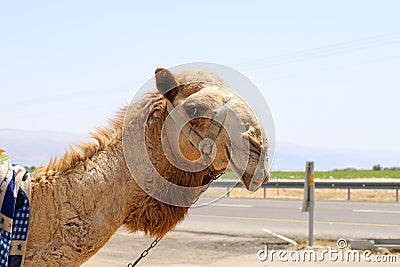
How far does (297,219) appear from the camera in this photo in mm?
16266

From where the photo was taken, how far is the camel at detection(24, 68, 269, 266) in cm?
307

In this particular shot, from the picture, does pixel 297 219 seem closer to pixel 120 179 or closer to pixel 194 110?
pixel 120 179

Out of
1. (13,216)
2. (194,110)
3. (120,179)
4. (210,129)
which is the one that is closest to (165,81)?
(194,110)

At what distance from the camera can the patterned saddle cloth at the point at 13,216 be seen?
9.85 feet

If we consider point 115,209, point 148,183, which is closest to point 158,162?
point 148,183

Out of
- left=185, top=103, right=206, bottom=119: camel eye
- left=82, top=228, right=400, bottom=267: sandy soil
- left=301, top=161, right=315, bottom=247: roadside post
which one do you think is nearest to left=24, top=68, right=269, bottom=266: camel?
left=185, top=103, right=206, bottom=119: camel eye

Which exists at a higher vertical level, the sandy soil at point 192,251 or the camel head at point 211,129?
the camel head at point 211,129

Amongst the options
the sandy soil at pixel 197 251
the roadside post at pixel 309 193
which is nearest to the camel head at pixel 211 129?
the sandy soil at pixel 197 251

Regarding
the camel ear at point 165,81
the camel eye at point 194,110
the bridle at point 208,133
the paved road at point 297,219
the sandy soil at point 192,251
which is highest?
the camel ear at point 165,81

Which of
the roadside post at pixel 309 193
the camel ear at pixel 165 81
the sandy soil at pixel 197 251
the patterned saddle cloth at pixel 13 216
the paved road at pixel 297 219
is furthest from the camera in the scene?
the paved road at pixel 297 219

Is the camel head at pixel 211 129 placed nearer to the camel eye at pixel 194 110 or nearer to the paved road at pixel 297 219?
the camel eye at pixel 194 110

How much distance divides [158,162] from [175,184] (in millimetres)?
151

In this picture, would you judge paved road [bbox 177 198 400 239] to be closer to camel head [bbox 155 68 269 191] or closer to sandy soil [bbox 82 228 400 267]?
sandy soil [bbox 82 228 400 267]

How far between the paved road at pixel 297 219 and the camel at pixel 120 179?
9917 mm
